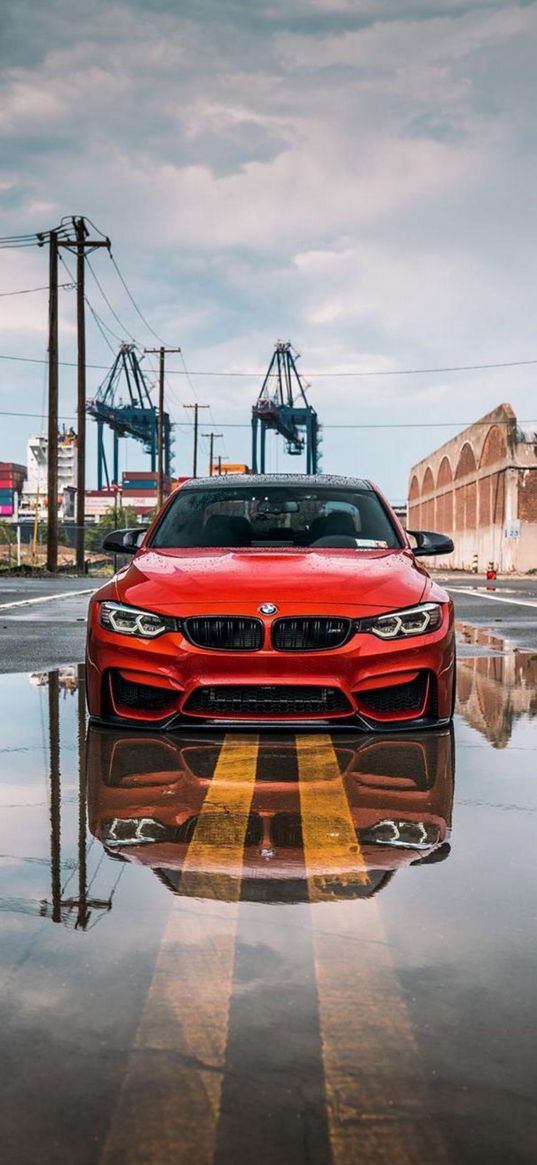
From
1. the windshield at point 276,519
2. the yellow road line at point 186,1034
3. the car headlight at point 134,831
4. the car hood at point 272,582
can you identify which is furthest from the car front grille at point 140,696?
the yellow road line at point 186,1034

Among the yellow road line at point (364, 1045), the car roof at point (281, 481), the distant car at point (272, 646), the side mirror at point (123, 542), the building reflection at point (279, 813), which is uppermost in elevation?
the car roof at point (281, 481)

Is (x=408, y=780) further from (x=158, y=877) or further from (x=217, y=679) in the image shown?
(x=158, y=877)

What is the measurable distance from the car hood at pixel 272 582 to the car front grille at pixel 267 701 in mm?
375

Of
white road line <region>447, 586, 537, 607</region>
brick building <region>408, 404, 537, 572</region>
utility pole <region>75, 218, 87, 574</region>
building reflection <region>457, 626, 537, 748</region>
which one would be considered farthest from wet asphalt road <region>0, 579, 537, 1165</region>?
brick building <region>408, 404, 537, 572</region>

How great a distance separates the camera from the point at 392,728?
5910mm

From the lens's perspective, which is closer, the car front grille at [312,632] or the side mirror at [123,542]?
the car front grille at [312,632]

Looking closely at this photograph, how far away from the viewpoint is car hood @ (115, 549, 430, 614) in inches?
233

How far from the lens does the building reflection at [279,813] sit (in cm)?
369

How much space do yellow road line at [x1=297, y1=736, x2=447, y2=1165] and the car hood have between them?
7.41 feet

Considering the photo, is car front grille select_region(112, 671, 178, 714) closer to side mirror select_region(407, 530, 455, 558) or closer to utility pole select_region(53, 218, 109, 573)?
side mirror select_region(407, 530, 455, 558)

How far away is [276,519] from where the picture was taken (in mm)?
7805

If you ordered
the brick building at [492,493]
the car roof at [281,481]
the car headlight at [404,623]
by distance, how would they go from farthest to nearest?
1. the brick building at [492,493]
2. the car roof at [281,481]
3. the car headlight at [404,623]

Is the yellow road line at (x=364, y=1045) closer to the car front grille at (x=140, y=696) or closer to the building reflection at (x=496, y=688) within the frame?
the car front grille at (x=140, y=696)

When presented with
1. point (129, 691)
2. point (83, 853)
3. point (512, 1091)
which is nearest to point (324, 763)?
point (129, 691)
